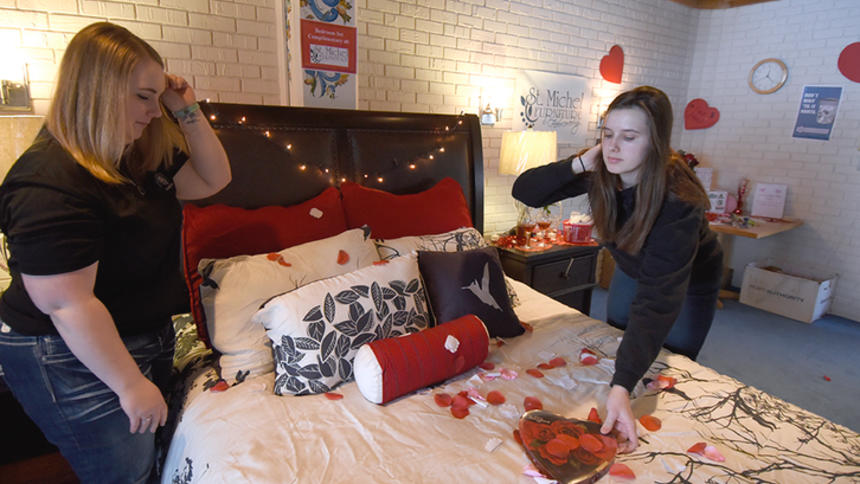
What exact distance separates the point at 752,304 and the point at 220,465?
4.47 m

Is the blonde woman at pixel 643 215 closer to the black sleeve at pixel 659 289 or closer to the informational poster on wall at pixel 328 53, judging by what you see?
the black sleeve at pixel 659 289

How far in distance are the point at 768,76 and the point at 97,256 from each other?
516cm

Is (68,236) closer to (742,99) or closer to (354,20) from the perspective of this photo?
(354,20)

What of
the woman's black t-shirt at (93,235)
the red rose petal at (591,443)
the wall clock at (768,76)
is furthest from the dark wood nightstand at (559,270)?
the wall clock at (768,76)

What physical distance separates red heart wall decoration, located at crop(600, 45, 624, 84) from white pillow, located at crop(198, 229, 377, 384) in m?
3.28

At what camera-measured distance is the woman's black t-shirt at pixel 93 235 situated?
918 mm

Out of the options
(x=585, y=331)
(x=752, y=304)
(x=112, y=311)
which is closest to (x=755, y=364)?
(x=752, y=304)

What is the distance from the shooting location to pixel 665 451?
3.88 feet

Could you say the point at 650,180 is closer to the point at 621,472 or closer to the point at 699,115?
the point at 621,472

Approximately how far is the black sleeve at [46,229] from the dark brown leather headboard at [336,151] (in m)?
0.90

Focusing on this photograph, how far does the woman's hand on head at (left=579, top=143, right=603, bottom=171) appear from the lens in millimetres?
1497

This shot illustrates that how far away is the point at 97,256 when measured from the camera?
0.99 metres

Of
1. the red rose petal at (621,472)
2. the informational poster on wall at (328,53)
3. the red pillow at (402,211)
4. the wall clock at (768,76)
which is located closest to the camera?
the red rose petal at (621,472)

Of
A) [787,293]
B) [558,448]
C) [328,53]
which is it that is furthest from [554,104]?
[558,448]
